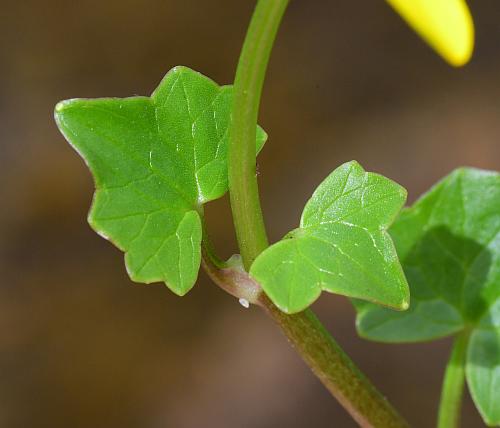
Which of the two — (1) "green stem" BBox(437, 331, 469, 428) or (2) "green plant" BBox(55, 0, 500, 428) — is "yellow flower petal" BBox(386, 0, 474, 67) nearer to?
(2) "green plant" BBox(55, 0, 500, 428)

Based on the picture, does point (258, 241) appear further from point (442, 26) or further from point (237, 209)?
point (442, 26)

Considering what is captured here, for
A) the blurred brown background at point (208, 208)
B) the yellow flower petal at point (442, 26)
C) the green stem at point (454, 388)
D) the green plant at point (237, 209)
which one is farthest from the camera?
the blurred brown background at point (208, 208)

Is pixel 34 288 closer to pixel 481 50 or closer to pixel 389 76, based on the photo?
pixel 389 76

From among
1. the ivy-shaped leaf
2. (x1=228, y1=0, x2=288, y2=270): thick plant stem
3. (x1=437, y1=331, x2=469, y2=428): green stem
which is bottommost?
(x1=437, y1=331, x2=469, y2=428): green stem

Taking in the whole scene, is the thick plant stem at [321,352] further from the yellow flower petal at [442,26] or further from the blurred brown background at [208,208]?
the blurred brown background at [208,208]

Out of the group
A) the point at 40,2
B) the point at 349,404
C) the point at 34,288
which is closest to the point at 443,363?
the point at 34,288

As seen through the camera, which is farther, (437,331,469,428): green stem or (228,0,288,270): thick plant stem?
(437,331,469,428): green stem

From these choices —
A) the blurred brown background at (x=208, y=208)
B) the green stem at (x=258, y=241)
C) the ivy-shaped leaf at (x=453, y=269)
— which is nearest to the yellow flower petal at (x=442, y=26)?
the green stem at (x=258, y=241)

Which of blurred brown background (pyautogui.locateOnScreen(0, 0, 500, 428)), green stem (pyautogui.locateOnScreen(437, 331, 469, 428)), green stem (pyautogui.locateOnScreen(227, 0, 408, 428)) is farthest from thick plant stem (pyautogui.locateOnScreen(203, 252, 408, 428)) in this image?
blurred brown background (pyautogui.locateOnScreen(0, 0, 500, 428))
